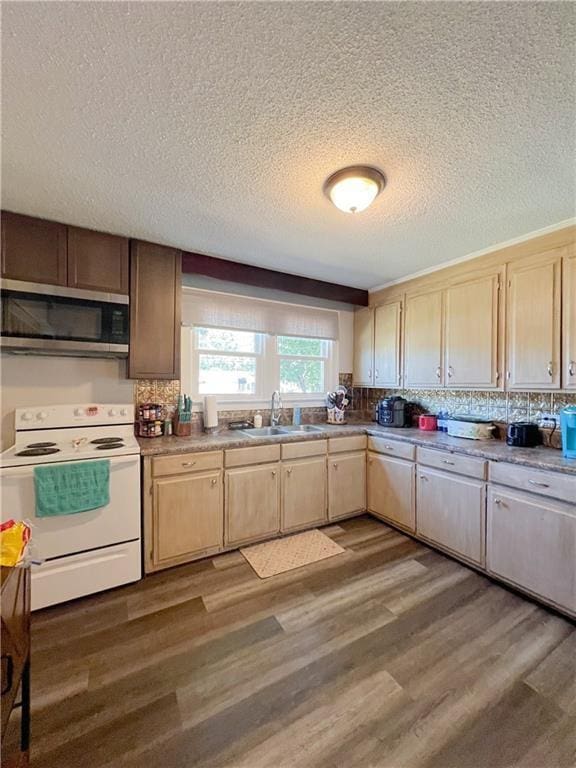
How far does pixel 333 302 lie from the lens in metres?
3.71

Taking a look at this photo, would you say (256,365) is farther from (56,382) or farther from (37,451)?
(37,451)

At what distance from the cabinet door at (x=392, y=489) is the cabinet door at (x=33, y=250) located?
296cm

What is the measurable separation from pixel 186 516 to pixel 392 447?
1.85 m

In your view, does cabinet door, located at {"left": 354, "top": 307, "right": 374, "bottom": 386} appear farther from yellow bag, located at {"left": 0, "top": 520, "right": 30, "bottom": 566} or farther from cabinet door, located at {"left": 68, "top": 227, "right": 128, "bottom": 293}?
yellow bag, located at {"left": 0, "top": 520, "right": 30, "bottom": 566}

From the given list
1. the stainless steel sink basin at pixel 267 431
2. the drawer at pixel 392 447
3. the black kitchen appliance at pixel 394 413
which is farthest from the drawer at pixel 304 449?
the black kitchen appliance at pixel 394 413

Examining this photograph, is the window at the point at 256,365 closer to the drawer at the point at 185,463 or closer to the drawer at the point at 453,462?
the drawer at the point at 185,463

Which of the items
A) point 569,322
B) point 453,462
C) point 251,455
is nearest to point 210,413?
point 251,455

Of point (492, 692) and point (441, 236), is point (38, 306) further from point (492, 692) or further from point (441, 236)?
point (492, 692)

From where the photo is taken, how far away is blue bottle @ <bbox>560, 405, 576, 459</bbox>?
79.0 inches

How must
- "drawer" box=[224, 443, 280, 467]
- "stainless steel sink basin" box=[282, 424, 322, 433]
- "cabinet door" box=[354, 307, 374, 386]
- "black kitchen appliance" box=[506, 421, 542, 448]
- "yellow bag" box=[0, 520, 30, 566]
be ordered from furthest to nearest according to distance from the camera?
"cabinet door" box=[354, 307, 374, 386]
"stainless steel sink basin" box=[282, 424, 322, 433]
"drawer" box=[224, 443, 280, 467]
"black kitchen appliance" box=[506, 421, 542, 448]
"yellow bag" box=[0, 520, 30, 566]

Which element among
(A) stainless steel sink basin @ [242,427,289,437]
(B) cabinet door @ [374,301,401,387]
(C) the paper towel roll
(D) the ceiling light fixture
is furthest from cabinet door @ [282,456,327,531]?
(D) the ceiling light fixture

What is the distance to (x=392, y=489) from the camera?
9.53ft

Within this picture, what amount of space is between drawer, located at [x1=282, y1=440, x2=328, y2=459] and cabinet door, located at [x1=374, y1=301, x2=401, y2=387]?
3.46 feet

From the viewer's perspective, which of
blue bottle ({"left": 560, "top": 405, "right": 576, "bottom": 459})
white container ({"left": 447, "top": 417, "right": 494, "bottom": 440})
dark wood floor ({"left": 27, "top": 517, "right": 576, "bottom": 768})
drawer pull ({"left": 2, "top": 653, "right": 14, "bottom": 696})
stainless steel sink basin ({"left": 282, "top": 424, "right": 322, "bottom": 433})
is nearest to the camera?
drawer pull ({"left": 2, "top": 653, "right": 14, "bottom": 696})
